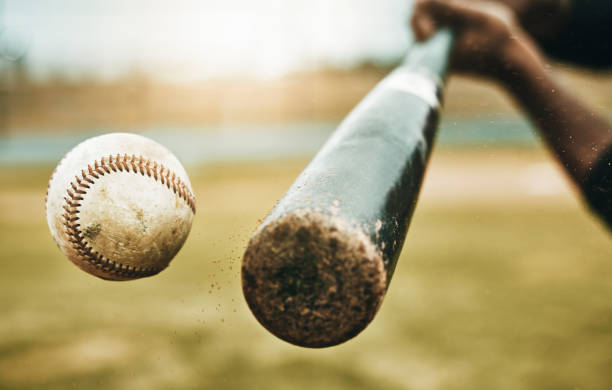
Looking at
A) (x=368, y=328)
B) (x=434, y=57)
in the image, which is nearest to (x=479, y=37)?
(x=434, y=57)

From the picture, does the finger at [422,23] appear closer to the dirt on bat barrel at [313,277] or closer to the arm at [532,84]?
the arm at [532,84]

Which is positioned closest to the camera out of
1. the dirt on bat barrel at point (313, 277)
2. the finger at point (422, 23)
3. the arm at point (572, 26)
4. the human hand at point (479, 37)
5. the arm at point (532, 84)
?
the dirt on bat barrel at point (313, 277)

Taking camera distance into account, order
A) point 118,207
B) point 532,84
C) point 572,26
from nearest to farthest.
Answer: point 118,207
point 532,84
point 572,26

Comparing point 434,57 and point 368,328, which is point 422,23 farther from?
point 368,328

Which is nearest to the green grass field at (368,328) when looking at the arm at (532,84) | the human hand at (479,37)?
the arm at (532,84)

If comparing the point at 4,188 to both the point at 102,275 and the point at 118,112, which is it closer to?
the point at 102,275

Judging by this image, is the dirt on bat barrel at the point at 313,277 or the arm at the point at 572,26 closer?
the dirt on bat barrel at the point at 313,277

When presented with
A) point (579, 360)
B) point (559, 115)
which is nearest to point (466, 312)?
point (579, 360)
